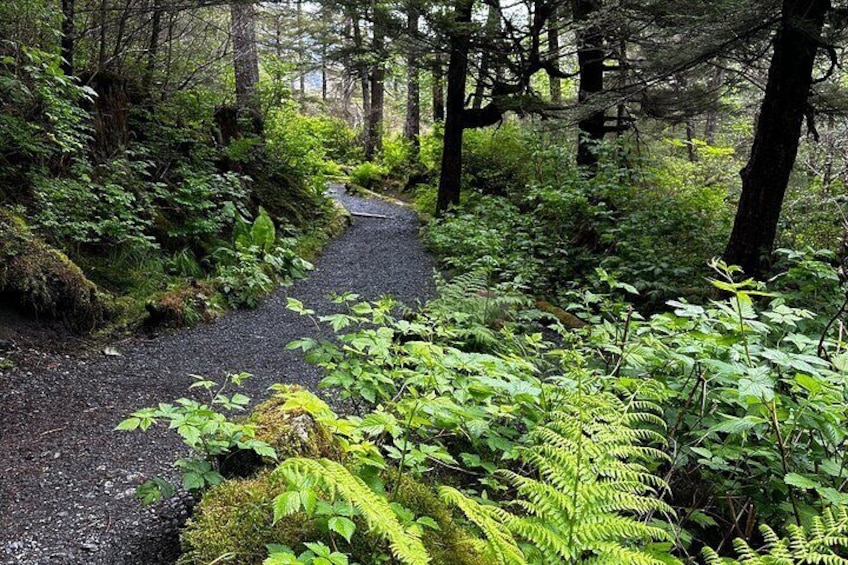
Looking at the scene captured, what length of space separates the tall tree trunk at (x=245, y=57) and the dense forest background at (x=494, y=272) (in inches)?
2.4

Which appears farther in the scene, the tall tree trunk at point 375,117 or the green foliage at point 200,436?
the tall tree trunk at point 375,117

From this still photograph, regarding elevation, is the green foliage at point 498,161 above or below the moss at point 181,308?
above

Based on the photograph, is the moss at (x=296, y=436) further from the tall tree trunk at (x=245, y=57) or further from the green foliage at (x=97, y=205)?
the tall tree trunk at (x=245, y=57)

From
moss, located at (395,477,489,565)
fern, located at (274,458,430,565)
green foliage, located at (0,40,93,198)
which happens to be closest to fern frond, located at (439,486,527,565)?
fern, located at (274,458,430,565)

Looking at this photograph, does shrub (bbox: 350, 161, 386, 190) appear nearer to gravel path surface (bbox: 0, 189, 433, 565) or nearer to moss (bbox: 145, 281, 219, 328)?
gravel path surface (bbox: 0, 189, 433, 565)

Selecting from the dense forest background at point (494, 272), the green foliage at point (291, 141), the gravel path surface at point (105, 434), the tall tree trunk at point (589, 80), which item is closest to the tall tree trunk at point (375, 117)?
the dense forest background at point (494, 272)

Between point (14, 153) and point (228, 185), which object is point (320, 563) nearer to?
point (14, 153)

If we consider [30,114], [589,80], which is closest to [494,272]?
[30,114]

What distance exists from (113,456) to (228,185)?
5.57 meters

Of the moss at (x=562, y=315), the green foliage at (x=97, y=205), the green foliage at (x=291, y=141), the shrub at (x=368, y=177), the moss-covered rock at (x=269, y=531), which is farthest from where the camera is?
the shrub at (x=368, y=177)

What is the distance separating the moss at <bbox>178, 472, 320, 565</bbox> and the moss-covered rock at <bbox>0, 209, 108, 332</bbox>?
374 cm

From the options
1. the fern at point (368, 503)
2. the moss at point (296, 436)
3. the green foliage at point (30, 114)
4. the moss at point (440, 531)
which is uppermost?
the green foliage at point (30, 114)

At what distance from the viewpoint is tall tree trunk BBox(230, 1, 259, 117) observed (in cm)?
970

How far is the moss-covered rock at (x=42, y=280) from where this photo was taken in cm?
435
